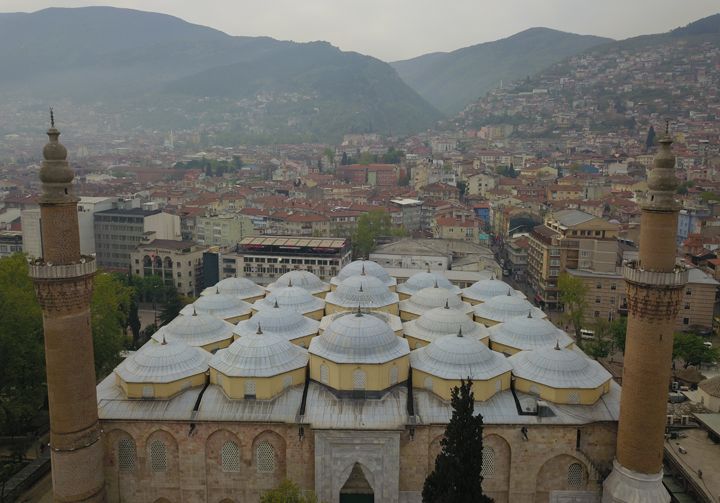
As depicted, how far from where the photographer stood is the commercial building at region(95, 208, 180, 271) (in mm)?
67356

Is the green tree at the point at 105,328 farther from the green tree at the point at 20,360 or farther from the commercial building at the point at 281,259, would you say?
the commercial building at the point at 281,259

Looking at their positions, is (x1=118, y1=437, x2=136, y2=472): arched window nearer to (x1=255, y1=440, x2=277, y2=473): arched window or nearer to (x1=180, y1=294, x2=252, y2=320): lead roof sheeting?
(x1=255, y1=440, x2=277, y2=473): arched window

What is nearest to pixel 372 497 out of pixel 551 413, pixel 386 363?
pixel 386 363

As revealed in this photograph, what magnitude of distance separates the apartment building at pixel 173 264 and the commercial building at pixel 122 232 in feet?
20.1

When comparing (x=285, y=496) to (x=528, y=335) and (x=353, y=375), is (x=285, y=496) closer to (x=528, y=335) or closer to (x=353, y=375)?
(x=353, y=375)

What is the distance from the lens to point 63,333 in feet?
72.3

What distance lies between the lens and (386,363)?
24.5 meters

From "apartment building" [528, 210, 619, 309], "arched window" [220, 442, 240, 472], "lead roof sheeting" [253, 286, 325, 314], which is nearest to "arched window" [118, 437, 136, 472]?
"arched window" [220, 442, 240, 472]

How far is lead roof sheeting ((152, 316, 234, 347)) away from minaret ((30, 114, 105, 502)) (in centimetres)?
619

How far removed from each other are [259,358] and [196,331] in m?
5.84

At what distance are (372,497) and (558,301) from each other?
1402 inches

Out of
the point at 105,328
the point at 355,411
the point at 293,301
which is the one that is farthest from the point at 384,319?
the point at 105,328

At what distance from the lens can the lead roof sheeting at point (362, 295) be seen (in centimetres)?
3344

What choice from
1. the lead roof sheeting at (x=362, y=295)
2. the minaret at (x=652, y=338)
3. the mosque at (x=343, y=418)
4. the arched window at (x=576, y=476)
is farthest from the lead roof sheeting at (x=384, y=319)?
the minaret at (x=652, y=338)
